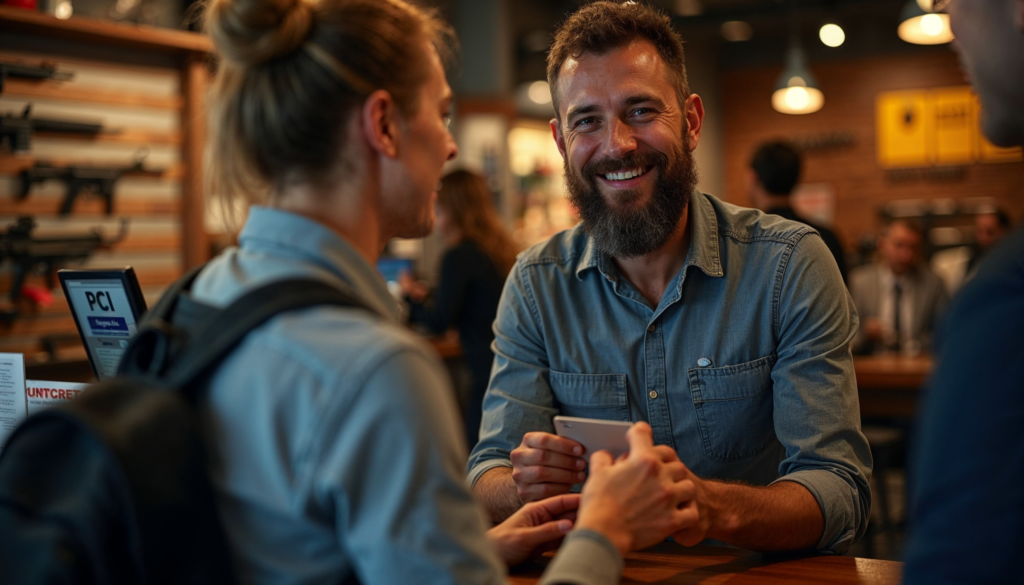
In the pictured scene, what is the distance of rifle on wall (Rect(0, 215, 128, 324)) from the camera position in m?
3.64

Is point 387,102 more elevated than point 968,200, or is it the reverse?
point 387,102

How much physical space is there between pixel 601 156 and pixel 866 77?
28.3 feet

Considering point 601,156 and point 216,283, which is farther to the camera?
point 601,156

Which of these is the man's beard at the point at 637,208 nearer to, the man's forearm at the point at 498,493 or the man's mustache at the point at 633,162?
the man's mustache at the point at 633,162

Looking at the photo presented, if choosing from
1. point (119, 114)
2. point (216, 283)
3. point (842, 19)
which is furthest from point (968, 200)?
point (216, 283)

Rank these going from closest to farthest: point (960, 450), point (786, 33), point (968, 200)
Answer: point (960, 450) < point (968, 200) < point (786, 33)

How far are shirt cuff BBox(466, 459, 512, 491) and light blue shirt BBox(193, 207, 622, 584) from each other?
31.8 inches

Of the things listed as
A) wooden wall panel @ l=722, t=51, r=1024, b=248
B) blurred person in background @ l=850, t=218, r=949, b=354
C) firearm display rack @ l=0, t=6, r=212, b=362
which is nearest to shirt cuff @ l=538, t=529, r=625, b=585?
firearm display rack @ l=0, t=6, r=212, b=362

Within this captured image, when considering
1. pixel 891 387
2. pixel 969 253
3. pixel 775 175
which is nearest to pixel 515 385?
pixel 775 175

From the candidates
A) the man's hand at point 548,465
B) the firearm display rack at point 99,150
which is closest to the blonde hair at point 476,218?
the firearm display rack at point 99,150

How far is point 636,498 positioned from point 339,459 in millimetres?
490

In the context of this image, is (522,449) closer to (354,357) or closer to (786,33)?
(354,357)

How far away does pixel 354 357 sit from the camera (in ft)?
2.76

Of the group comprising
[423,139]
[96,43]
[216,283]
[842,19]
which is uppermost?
[842,19]
